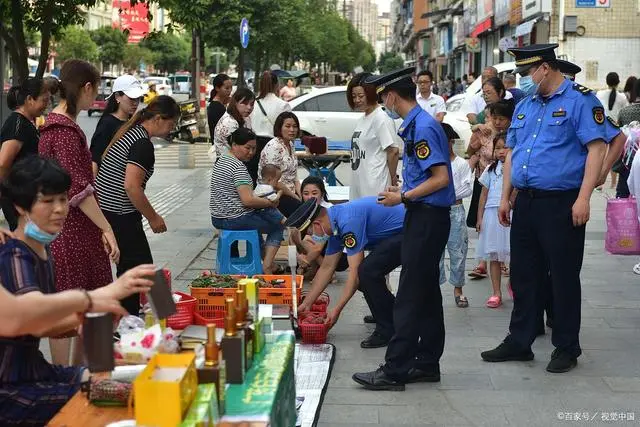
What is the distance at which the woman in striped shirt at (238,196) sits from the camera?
9.39 meters

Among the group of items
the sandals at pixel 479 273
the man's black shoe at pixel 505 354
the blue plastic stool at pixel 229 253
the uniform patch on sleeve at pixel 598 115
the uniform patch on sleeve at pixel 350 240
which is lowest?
the sandals at pixel 479 273

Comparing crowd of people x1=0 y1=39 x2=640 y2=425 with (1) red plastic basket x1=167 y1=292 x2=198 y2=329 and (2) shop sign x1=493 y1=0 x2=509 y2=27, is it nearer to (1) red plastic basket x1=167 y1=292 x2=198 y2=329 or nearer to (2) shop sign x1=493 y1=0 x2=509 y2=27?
(1) red plastic basket x1=167 y1=292 x2=198 y2=329

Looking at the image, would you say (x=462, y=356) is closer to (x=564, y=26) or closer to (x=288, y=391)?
(x=288, y=391)

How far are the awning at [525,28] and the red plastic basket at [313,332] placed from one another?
877 inches

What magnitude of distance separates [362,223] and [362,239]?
0.11 m

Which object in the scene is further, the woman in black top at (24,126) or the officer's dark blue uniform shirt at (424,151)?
the woman in black top at (24,126)

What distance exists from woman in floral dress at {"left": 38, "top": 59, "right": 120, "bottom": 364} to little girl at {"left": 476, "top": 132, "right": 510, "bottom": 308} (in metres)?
3.81

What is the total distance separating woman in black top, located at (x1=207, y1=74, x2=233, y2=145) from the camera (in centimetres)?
1221

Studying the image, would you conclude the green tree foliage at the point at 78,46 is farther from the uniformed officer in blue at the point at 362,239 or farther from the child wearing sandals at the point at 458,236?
the uniformed officer in blue at the point at 362,239

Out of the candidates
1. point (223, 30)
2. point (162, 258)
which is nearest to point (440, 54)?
point (223, 30)

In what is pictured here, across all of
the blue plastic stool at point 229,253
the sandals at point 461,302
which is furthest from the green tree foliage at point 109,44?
the sandals at point 461,302

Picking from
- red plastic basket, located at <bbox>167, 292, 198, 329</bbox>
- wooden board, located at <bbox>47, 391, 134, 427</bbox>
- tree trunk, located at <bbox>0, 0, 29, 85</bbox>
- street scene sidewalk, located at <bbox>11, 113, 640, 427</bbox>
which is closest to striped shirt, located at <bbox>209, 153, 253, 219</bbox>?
street scene sidewalk, located at <bbox>11, 113, 640, 427</bbox>

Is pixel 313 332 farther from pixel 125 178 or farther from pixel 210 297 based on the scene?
pixel 125 178

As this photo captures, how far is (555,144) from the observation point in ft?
22.2
